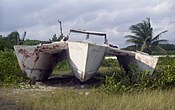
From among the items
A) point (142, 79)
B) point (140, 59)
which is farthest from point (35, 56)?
point (142, 79)

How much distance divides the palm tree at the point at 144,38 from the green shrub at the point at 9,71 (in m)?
18.9

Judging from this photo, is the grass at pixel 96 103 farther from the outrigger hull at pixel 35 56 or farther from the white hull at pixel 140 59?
the outrigger hull at pixel 35 56

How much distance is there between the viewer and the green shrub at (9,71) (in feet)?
45.3

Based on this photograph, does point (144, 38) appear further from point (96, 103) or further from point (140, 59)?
point (96, 103)

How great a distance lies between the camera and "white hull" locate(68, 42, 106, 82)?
41.8 feet

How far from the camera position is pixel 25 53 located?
14.7 meters

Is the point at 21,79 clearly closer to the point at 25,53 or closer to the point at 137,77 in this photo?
the point at 25,53

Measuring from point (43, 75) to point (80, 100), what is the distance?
6.99 metres

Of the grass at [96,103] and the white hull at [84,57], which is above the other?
the white hull at [84,57]

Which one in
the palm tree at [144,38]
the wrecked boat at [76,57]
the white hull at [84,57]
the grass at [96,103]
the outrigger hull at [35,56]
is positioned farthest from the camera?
the palm tree at [144,38]

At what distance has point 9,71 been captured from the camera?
1448 centimetres

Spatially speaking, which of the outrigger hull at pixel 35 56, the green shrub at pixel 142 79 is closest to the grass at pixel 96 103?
the green shrub at pixel 142 79

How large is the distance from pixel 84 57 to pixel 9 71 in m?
3.50

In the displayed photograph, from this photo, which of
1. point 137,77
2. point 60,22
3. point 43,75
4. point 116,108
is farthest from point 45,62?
point 116,108
